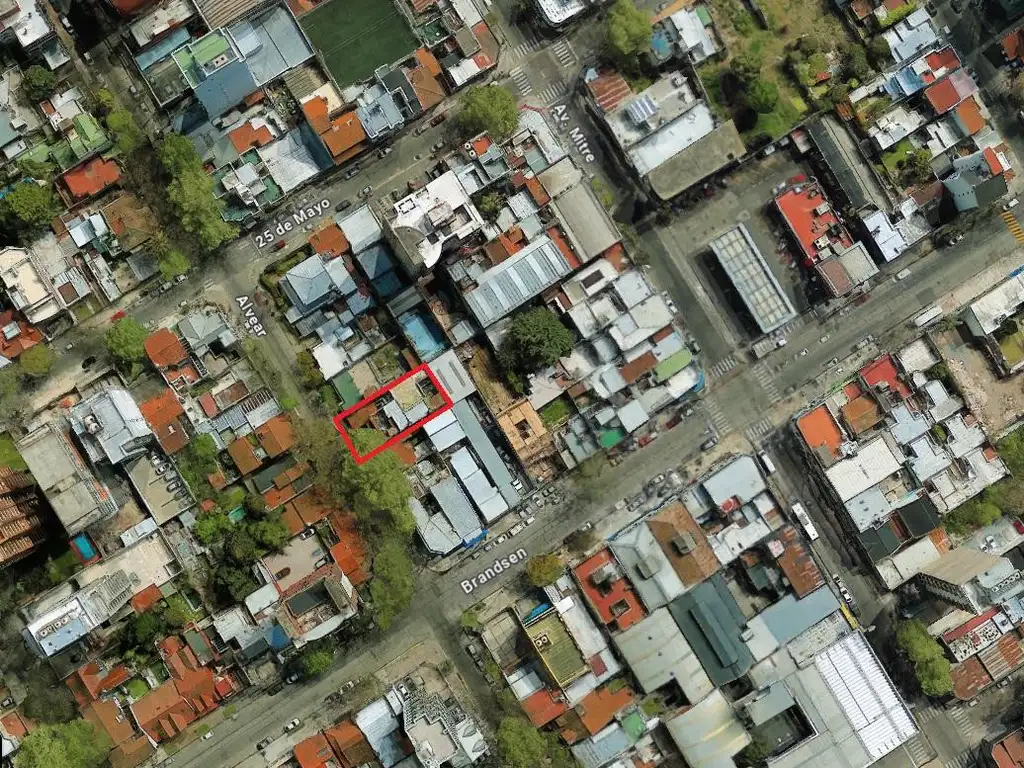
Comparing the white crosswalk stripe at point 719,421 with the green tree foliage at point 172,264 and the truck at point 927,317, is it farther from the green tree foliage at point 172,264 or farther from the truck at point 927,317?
the green tree foliage at point 172,264

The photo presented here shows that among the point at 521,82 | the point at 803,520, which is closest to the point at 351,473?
the point at 521,82

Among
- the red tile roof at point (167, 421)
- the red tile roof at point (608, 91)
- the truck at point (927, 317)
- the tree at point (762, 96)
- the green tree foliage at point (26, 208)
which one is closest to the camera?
the green tree foliage at point (26, 208)

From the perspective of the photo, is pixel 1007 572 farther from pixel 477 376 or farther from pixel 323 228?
pixel 323 228

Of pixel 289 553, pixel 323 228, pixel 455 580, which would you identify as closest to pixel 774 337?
pixel 455 580

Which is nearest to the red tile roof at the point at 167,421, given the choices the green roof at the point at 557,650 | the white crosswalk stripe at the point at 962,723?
the green roof at the point at 557,650

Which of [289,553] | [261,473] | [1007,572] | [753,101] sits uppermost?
[753,101]

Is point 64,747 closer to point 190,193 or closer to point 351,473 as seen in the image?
point 351,473
